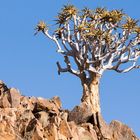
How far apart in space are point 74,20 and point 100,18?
5.55 feet

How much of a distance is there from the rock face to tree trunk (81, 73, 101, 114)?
298cm

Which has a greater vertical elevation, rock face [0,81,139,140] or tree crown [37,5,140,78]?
tree crown [37,5,140,78]

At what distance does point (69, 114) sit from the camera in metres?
25.6

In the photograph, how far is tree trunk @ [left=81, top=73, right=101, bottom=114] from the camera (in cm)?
3072

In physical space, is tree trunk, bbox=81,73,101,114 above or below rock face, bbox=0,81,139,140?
above

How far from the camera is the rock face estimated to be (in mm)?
19962

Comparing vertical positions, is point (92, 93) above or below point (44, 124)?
above

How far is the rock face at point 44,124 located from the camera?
20.0 m

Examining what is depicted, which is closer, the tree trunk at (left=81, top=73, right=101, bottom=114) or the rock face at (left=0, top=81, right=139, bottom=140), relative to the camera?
the rock face at (left=0, top=81, right=139, bottom=140)

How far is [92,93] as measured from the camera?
3125 centimetres

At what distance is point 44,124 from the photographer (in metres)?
21.8

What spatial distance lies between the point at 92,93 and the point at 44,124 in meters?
9.81

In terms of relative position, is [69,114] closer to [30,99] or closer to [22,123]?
[30,99]

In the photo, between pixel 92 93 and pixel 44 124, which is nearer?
pixel 44 124
